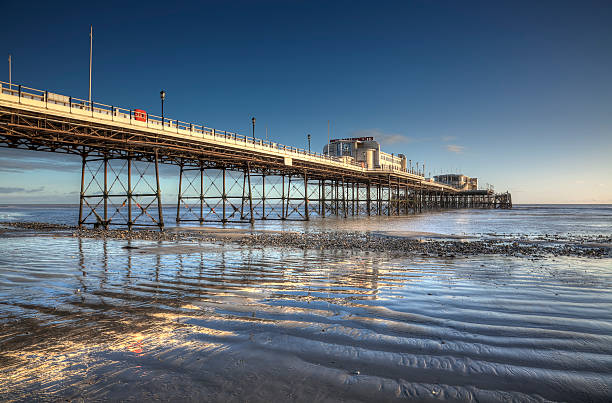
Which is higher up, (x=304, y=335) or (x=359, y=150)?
(x=359, y=150)

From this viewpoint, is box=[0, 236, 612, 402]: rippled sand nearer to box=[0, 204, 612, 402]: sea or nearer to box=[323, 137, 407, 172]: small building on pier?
box=[0, 204, 612, 402]: sea

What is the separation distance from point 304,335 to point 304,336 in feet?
0.13

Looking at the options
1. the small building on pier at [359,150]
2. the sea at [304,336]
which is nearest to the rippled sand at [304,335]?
the sea at [304,336]

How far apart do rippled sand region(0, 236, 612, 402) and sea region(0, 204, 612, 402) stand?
0.02 metres

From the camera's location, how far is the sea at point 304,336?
288 cm

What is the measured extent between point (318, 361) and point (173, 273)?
6.04 metres

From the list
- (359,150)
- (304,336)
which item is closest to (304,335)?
(304,336)

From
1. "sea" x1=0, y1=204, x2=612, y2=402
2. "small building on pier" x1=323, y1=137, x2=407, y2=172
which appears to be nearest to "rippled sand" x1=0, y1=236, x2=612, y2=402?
Result: "sea" x1=0, y1=204, x2=612, y2=402

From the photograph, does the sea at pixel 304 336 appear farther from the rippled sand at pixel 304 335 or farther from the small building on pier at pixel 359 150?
the small building on pier at pixel 359 150

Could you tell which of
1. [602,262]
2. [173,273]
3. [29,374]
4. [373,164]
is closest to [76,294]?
[173,273]

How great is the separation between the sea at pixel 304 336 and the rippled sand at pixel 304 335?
20 mm

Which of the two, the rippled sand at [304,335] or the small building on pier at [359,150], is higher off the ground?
the small building on pier at [359,150]

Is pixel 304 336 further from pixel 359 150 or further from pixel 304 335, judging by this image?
pixel 359 150

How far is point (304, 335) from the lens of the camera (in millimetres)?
4152
